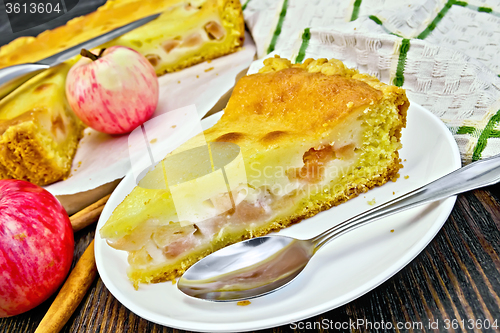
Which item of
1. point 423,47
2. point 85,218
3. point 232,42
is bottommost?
point 85,218

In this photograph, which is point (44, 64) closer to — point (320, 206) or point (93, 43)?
point (93, 43)

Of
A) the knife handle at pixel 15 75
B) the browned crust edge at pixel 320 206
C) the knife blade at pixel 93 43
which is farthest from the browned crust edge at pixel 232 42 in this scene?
the browned crust edge at pixel 320 206

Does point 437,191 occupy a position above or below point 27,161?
above

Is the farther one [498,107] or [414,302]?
[498,107]

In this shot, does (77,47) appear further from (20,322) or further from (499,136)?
(499,136)

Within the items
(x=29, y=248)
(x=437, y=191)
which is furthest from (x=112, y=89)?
(x=437, y=191)

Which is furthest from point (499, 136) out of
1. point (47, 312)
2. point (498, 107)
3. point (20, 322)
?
point (20, 322)

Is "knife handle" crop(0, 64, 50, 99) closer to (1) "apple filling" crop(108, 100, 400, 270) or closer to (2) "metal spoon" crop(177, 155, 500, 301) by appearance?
(1) "apple filling" crop(108, 100, 400, 270)

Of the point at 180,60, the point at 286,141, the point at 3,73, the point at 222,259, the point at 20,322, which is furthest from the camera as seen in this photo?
the point at 180,60

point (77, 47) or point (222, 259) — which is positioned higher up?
point (77, 47)
